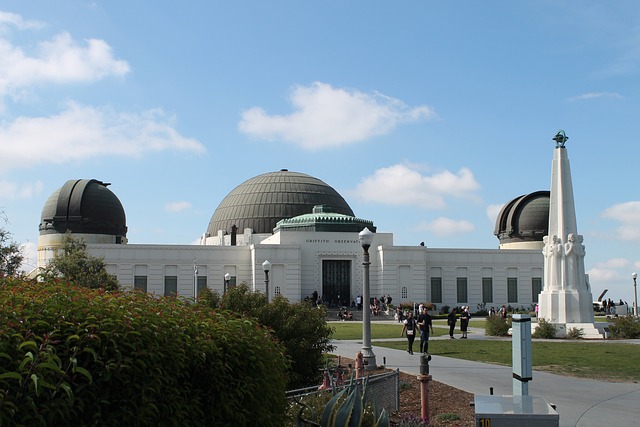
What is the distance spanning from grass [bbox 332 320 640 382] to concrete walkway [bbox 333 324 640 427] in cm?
121

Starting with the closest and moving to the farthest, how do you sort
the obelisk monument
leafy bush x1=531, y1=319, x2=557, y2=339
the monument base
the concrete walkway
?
1. the concrete walkway
2. leafy bush x1=531, y1=319, x2=557, y2=339
3. the monument base
4. the obelisk monument

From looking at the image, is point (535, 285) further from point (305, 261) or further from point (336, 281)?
point (305, 261)

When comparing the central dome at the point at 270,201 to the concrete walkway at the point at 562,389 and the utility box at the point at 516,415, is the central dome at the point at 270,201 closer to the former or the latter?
the concrete walkway at the point at 562,389

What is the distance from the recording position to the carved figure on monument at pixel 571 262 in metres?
36.8

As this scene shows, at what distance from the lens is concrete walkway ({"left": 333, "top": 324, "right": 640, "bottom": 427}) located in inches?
496

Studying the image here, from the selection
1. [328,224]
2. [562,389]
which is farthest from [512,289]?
[562,389]

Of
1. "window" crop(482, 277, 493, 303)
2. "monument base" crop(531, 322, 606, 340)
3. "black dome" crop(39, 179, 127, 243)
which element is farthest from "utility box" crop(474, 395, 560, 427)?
"black dome" crop(39, 179, 127, 243)

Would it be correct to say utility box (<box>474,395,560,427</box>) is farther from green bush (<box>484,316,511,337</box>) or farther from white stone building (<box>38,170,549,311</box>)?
white stone building (<box>38,170,549,311</box>)

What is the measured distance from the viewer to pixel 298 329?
16.6m

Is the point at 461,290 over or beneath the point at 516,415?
beneath

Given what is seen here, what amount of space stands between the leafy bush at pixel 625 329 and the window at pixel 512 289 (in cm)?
3446

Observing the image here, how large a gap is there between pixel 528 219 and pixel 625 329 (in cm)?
4561

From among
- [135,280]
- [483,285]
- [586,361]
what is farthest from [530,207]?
[586,361]

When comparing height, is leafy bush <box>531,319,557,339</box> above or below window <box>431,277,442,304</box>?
below
